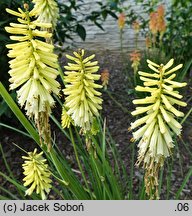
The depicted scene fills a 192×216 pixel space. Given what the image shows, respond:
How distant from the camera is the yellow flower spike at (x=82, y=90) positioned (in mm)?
1733

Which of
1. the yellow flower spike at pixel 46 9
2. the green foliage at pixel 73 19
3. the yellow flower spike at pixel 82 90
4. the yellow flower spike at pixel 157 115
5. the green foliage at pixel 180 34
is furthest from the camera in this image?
the green foliage at pixel 180 34

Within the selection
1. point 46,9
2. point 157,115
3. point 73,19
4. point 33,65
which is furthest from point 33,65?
point 73,19

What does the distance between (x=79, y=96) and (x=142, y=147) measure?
1.27 ft

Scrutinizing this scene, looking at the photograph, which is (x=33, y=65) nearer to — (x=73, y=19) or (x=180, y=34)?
(x=73, y=19)

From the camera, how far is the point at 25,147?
3.97 m

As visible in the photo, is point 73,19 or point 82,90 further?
point 73,19

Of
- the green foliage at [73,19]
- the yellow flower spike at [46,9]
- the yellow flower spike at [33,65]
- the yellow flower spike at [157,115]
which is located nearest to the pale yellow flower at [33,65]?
the yellow flower spike at [33,65]

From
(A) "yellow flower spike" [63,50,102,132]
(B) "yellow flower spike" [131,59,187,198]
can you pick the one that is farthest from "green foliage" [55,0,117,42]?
(B) "yellow flower spike" [131,59,187,198]

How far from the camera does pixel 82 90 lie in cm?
178

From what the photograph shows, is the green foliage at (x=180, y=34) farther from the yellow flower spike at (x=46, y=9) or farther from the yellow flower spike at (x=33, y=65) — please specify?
the yellow flower spike at (x=33, y=65)

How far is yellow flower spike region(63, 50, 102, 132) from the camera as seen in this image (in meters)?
1.73
